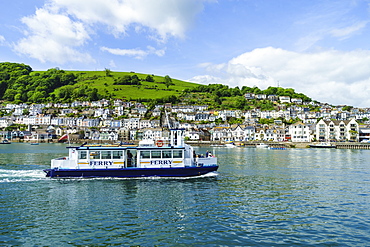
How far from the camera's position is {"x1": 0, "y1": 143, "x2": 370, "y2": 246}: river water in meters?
13.8

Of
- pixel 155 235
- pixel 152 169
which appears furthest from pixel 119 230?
pixel 152 169

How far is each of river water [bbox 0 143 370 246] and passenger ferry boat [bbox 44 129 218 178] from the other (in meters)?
1.06

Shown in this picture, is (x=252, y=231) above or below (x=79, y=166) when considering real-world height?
below

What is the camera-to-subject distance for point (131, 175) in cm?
2997

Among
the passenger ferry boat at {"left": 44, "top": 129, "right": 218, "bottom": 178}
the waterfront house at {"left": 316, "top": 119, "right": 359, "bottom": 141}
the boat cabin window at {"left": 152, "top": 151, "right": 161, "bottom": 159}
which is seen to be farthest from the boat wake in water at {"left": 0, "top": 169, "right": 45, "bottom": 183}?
the waterfront house at {"left": 316, "top": 119, "right": 359, "bottom": 141}

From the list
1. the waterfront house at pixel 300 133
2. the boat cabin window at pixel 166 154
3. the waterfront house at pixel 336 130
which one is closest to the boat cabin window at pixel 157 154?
the boat cabin window at pixel 166 154

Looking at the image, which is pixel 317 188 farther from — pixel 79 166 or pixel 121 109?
pixel 121 109

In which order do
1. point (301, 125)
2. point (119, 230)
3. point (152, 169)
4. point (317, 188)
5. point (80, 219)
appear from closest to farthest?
point (119, 230), point (80, 219), point (317, 188), point (152, 169), point (301, 125)

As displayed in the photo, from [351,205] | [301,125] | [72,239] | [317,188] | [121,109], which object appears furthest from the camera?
[121,109]

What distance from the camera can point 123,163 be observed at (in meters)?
30.1

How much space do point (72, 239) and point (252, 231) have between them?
9.02 m

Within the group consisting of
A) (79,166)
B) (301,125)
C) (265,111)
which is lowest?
(79,166)

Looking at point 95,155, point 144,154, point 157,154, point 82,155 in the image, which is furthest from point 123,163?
point 82,155

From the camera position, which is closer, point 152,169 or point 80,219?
point 80,219
